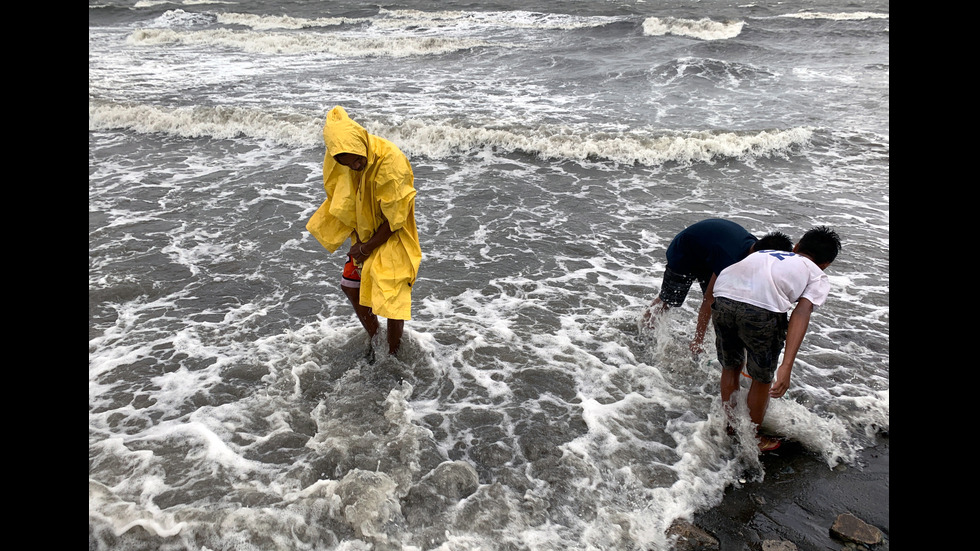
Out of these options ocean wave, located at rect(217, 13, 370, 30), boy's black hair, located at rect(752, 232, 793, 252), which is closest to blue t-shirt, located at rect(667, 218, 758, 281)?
boy's black hair, located at rect(752, 232, 793, 252)

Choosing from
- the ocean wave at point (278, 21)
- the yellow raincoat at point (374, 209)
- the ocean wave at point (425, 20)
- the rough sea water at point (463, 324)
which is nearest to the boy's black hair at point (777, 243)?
the rough sea water at point (463, 324)

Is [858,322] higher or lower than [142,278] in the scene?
lower

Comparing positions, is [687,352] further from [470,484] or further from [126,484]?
[126,484]

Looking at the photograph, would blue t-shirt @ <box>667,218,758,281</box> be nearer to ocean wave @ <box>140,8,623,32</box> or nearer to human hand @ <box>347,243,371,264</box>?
human hand @ <box>347,243,371,264</box>

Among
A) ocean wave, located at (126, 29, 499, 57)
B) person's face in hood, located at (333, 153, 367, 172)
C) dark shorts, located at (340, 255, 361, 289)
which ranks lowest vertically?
→ dark shorts, located at (340, 255, 361, 289)

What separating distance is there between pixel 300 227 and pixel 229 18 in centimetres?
2776

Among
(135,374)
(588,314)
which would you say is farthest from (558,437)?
(135,374)

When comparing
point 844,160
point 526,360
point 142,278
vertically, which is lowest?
point 526,360

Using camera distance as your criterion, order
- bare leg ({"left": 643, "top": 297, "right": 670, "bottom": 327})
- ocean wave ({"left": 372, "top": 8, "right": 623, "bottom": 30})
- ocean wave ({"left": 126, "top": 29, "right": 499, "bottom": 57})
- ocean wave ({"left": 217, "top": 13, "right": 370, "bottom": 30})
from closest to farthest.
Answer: bare leg ({"left": 643, "top": 297, "right": 670, "bottom": 327}) → ocean wave ({"left": 126, "top": 29, "right": 499, "bottom": 57}) → ocean wave ({"left": 372, "top": 8, "right": 623, "bottom": 30}) → ocean wave ({"left": 217, "top": 13, "right": 370, "bottom": 30})

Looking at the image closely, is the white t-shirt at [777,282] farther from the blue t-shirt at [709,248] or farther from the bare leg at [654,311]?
the bare leg at [654,311]

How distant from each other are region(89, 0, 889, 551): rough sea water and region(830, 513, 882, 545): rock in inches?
18.1

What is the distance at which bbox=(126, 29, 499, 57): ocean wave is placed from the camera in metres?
21.3

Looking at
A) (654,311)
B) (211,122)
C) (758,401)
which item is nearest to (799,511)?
(758,401)

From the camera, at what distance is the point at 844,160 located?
9.87m
